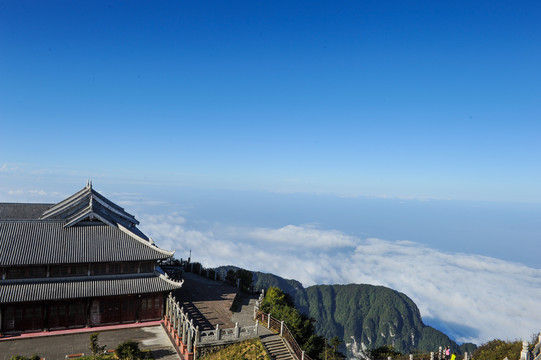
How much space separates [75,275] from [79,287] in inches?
45.8

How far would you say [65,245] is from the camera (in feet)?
86.2

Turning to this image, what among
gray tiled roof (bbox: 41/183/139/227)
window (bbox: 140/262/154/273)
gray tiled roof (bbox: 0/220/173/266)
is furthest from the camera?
gray tiled roof (bbox: 41/183/139/227)

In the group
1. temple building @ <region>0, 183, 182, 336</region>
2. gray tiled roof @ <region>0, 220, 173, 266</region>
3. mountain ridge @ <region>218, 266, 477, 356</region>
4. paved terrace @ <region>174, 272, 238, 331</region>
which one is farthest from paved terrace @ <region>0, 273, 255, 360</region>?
mountain ridge @ <region>218, 266, 477, 356</region>

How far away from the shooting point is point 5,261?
23.7 meters

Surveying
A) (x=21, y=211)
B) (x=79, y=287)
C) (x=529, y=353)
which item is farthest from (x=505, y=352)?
(x=21, y=211)

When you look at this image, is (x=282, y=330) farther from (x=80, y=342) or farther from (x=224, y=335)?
(x=80, y=342)

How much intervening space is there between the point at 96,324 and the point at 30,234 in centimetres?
832

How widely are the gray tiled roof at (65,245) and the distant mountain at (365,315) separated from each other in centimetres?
9461

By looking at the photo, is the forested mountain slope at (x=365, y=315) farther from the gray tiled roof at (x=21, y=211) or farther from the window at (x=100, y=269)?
the window at (x=100, y=269)

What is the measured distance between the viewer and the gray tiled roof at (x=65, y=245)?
81.1 ft

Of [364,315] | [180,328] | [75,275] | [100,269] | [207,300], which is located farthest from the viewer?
[364,315]

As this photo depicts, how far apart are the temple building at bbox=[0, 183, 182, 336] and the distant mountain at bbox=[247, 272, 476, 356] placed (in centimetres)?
9434

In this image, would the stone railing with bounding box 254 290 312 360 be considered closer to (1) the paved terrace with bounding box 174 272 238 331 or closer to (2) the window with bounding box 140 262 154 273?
(1) the paved terrace with bounding box 174 272 238 331

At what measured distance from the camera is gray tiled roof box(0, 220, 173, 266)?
24734 mm
